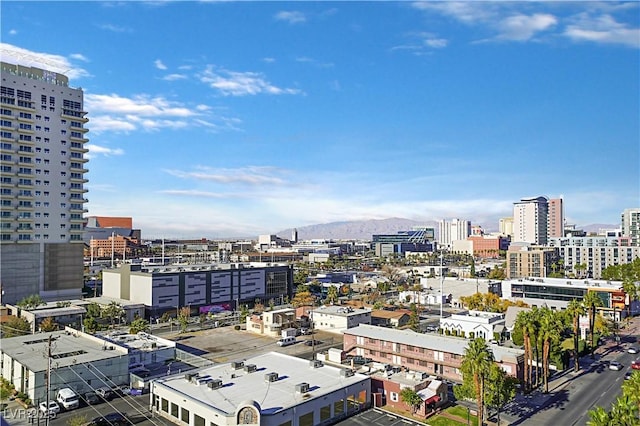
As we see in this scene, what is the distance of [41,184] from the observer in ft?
242

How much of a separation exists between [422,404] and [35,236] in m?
68.2

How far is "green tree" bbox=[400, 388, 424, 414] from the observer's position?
32156 millimetres

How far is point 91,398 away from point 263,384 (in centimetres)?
1392

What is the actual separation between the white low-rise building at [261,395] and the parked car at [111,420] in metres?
2.21

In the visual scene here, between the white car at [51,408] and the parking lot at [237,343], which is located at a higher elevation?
the white car at [51,408]

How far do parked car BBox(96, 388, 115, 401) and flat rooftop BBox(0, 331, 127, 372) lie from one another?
8.12ft

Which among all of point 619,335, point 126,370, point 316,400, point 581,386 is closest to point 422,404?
point 316,400

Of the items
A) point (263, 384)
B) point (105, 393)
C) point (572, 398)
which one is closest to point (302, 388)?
point (263, 384)

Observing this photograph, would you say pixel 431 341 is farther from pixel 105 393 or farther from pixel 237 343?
pixel 105 393

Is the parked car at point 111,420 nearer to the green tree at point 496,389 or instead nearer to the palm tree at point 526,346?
the green tree at point 496,389

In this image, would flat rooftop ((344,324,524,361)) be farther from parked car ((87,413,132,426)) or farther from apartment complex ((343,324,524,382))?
parked car ((87,413,132,426))

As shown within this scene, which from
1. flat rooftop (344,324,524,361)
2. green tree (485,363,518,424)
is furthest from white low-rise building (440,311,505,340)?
green tree (485,363,518,424)

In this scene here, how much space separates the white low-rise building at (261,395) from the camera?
90.9ft

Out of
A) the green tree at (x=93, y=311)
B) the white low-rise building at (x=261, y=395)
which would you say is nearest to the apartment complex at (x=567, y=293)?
the white low-rise building at (x=261, y=395)
